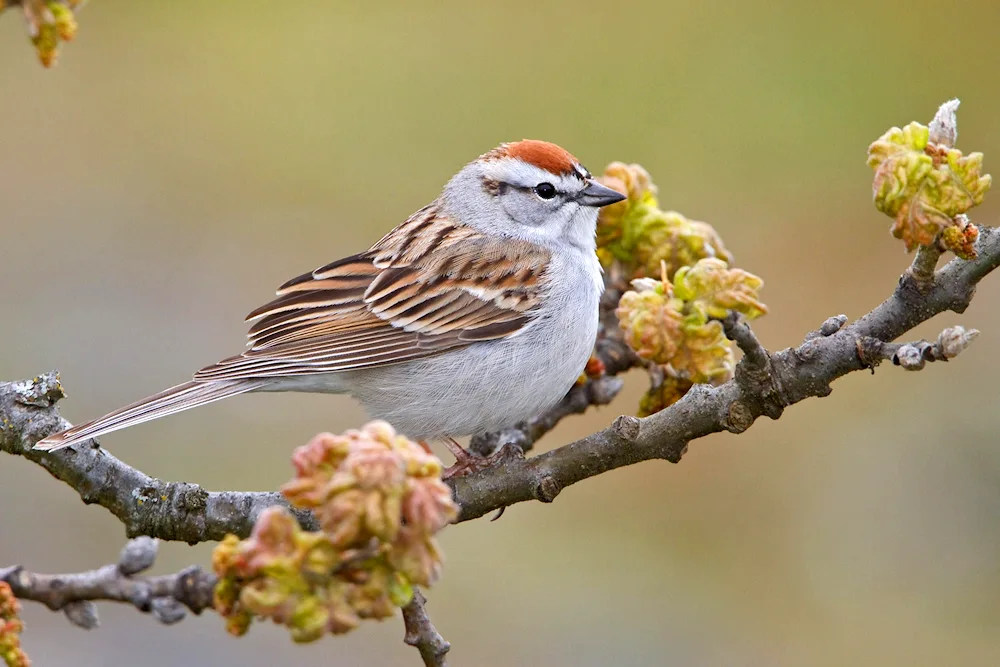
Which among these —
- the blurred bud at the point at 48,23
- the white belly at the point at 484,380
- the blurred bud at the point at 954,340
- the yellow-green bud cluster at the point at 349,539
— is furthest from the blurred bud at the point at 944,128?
the blurred bud at the point at 48,23

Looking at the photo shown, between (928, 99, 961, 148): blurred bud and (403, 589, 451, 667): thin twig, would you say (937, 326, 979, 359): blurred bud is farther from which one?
(403, 589, 451, 667): thin twig

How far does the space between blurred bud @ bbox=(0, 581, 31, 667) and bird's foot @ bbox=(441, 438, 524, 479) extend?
4.16ft

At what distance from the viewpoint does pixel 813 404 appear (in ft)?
20.4

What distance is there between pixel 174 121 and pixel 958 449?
19.0 ft

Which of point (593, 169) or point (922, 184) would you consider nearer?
point (922, 184)

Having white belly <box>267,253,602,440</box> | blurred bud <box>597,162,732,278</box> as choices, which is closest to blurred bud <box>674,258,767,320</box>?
blurred bud <box>597,162,732,278</box>

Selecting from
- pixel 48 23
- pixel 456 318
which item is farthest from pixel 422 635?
pixel 456 318

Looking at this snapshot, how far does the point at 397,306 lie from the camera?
11.7 feet

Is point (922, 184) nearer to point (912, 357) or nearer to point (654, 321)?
point (912, 357)

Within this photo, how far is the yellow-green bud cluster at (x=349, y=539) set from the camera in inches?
51.6

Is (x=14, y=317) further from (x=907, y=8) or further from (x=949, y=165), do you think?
(x=907, y=8)

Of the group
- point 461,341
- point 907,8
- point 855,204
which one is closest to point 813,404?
point 855,204

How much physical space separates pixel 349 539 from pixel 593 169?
6.60 meters

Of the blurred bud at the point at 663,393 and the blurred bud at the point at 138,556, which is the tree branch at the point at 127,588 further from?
the blurred bud at the point at 663,393
